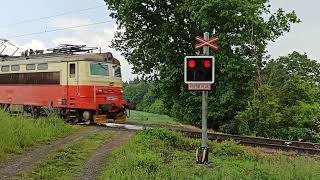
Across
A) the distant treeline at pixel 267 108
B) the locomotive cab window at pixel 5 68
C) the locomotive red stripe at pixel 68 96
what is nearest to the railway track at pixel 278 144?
the locomotive red stripe at pixel 68 96

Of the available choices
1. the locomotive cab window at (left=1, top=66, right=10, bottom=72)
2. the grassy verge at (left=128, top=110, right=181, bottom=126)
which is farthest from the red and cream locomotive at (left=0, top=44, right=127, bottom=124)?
the grassy verge at (left=128, top=110, right=181, bottom=126)

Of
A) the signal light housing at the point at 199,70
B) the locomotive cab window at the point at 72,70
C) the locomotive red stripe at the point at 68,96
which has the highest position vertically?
the locomotive cab window at the point at 72,70

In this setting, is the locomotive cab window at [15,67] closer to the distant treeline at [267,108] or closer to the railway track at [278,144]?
the distant treeline at [267,108]

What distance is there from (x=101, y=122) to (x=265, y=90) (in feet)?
39.8

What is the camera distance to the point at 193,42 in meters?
34.4

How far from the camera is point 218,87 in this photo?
3186cm

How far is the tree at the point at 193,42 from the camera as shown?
30.5 metres

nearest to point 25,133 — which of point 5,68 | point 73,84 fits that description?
point 73,84

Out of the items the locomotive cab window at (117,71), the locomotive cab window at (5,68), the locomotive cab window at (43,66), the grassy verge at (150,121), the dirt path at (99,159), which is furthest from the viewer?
the grassy verge at (150,121)

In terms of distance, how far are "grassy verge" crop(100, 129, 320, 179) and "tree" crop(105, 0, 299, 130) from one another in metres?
14.9

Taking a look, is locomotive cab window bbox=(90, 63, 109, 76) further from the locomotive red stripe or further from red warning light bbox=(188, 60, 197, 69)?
red warning light bbox=(188, 60, 197, 69)

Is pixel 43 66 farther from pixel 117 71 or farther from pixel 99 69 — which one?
pixel 117 71

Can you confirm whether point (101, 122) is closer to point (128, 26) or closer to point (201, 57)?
point (201, 57)

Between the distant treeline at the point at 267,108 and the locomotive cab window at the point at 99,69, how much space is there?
12.5 feet
